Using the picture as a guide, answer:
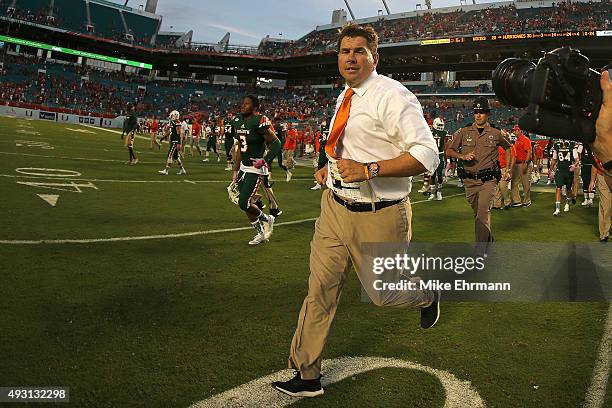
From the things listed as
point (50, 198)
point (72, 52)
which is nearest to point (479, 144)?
point (50, 198)

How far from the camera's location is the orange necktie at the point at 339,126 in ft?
10.6

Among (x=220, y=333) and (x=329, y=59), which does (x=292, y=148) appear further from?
(x=329, y=59)

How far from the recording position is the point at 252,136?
7914 mm

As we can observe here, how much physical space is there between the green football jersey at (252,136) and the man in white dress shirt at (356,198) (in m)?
4.62

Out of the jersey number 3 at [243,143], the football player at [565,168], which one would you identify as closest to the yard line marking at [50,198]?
the jersey number 3 at [243,143]

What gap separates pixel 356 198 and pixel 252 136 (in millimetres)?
4963

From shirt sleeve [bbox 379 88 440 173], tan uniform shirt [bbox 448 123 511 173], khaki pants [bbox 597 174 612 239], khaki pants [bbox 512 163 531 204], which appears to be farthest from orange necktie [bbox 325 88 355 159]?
khaki pants [bbox 512 163 531 204]

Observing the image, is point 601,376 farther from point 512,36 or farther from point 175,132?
point 512,36

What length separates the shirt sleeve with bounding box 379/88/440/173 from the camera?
2936 mm

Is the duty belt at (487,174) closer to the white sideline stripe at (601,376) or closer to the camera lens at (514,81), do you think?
the white sideline stripe at (601,376)

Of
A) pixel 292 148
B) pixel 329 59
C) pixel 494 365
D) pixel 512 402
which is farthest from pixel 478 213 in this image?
pixel 329 59

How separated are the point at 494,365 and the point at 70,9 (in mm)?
81950

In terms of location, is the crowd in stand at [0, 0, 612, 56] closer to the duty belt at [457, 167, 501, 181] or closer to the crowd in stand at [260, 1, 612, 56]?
the crowd in stand at [260, 1, 612, 56]

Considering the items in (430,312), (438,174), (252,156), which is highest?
(438,174)
